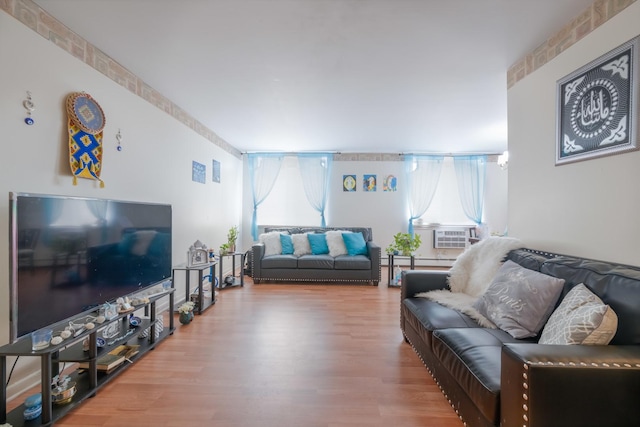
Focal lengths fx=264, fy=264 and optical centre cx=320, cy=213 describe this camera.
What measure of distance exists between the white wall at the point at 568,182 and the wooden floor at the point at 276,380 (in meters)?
1.43

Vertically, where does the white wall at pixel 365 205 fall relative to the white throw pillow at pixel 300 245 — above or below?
above

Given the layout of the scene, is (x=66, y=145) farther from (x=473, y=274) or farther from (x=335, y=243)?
(x=335, y=243)

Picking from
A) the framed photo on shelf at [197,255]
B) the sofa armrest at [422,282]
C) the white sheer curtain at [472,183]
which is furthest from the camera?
the white sheer curtain at [472,183]

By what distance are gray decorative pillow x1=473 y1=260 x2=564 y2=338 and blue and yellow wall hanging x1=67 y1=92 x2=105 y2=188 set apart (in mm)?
3120

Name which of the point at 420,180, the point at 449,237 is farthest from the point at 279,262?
the point at 449,237

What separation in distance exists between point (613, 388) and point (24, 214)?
2770mm

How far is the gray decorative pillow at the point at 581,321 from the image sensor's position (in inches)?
46.0

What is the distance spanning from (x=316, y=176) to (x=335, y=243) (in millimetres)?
1686

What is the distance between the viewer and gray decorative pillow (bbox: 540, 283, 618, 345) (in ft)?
3.84

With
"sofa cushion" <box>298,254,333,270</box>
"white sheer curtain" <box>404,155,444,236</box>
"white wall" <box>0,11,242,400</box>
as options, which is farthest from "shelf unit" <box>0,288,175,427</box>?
"white sheer curtain" <box>404,155,444,236</box>

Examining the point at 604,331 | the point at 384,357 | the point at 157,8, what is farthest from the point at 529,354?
the point at 157,8

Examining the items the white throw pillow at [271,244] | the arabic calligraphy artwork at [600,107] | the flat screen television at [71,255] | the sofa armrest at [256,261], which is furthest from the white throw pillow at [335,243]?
the arabic calligraphy artwork at [600,107]

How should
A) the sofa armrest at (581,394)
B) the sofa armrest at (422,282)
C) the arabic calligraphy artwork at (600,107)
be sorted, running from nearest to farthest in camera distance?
the sofa armrest at (581,394)
the arabic calligraphy artwork at (600,107)
the sofa armrest at (422,282)

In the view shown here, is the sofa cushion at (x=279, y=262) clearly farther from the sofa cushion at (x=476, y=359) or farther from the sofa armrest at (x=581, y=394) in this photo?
the sofa armrest at (x=581, y=394)
